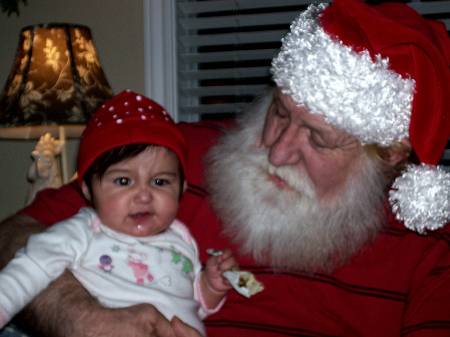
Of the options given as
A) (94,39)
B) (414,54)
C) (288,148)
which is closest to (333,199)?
(288,148)

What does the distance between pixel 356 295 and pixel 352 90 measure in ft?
1.96

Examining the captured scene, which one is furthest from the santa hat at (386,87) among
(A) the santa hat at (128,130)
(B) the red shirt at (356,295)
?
(A) the santa hat at (128,130)

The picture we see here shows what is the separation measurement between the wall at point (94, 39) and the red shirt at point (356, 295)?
46.8 inches

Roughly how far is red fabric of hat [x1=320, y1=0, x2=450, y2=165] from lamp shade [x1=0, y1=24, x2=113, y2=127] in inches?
41.7

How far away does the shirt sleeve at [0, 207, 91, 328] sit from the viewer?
3.45 ft

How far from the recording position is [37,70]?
180 centimetres

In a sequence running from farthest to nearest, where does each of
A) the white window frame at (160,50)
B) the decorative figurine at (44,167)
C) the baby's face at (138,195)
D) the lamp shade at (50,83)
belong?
the white window frame at (160,50)
the decorative figurine at (44,167)
the lamp shade at (50,83)
the baby's face at (138,195)

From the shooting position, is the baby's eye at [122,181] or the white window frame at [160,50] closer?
the baby's eye at [122,181]

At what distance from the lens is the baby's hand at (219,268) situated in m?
1.30

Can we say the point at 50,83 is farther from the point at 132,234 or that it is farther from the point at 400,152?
the point at 400,152

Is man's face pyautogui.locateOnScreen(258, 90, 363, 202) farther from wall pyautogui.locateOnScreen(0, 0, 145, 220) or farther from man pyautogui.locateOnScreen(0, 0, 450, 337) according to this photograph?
wall pyautogui.locateOnScreen(0, 0, 145, 220)

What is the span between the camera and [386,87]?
1.16 metres

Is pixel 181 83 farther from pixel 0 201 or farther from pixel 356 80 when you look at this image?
pixel 356 80

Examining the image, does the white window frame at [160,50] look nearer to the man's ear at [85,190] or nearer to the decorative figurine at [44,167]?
the decorative figurine at [44,167]
